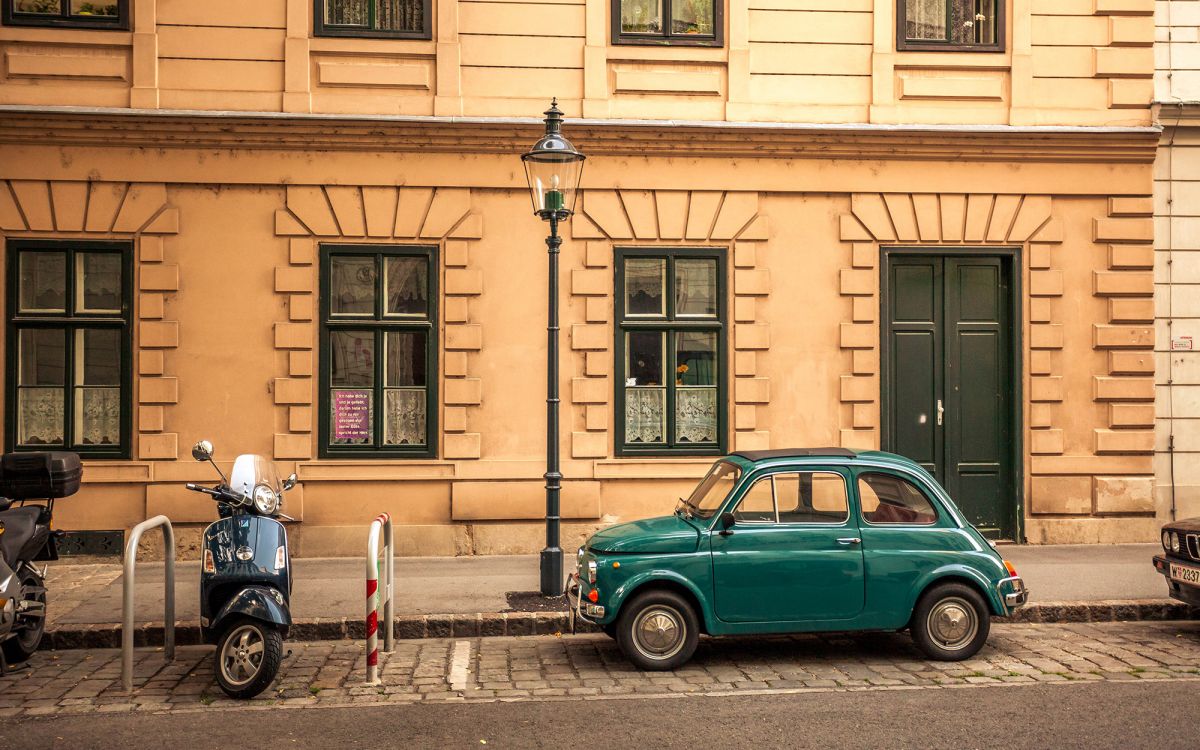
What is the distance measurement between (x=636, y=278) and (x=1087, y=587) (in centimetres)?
560

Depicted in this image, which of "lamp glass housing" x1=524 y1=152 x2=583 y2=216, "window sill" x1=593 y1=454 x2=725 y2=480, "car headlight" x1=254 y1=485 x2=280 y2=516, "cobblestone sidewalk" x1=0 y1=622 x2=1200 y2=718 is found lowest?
"cobblestone sidewalk" x1=0 y1=622 x2=1200 y2=718

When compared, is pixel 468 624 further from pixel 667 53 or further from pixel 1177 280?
pixel 1177 280

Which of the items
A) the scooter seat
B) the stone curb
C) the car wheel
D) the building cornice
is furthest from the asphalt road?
the building cornice

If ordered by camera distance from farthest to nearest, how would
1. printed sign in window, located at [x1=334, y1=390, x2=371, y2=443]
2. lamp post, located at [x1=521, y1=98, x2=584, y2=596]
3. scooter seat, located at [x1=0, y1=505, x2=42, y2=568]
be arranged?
printed sign in window, located at [x1=334, y1=390, x2=371, y2=443] → lamp post, located at [x1=521, y1=98, x2=584, y2=596] → scooter seat, located at [x1=0, y1=505, x2=42, y2=568]

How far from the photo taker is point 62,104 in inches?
473

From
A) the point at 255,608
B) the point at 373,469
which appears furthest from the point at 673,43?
the point at 255,608

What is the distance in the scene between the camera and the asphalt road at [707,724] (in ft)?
20.3

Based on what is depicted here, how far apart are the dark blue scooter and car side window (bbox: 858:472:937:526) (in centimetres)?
410

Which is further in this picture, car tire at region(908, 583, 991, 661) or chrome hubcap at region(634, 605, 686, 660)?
car tire at region(908, 583, 991, 661)

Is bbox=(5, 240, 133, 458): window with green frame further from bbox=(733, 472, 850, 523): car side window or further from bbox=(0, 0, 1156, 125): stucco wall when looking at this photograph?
bbox=(733, 472, 850, 523): car side window

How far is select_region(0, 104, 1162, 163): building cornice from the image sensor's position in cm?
1198

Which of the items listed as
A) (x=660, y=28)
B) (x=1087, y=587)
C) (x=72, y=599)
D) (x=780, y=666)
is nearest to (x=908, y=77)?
(x=660, y=28)

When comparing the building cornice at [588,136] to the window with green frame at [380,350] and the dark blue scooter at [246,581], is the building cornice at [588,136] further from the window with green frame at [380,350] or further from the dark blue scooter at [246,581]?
the dark blue scooter at [246,581]

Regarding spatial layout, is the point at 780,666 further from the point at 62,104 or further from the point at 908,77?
the point at 62,104
